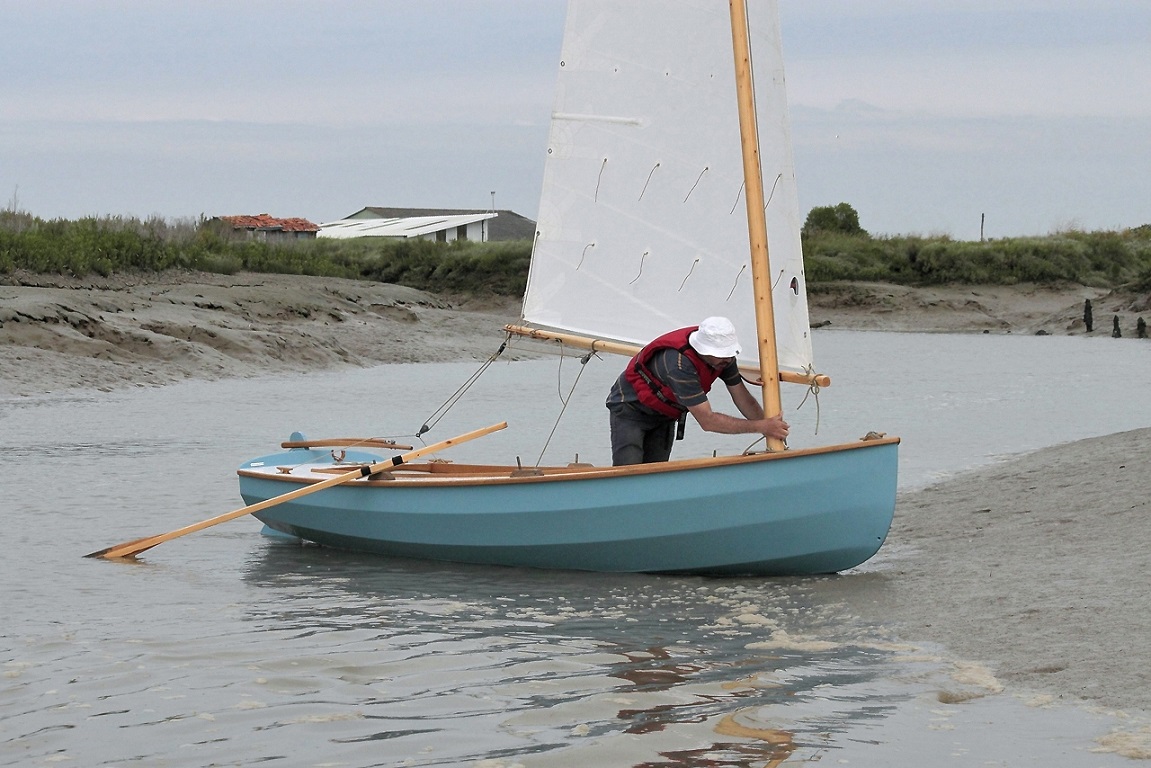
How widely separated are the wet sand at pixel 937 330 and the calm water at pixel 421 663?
42 centimetres

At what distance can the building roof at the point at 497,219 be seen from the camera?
214ft

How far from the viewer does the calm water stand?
16.6 feet

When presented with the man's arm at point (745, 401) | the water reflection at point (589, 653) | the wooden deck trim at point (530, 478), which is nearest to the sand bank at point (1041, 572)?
the water reflection at point (589, 653)

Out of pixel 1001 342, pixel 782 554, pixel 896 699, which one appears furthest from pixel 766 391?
pixel 1001 342

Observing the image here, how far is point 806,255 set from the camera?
44.4m

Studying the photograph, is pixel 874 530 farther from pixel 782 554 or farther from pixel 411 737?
pixel 411 737

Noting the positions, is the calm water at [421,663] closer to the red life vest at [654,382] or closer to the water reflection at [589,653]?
the water reflection at [589,653]

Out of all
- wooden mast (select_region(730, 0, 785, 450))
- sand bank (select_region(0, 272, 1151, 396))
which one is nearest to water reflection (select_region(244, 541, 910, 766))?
wooden mast (select_region(730, 0, 785, 450))

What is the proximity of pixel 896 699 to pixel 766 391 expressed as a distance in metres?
2.72

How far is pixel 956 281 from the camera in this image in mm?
43094

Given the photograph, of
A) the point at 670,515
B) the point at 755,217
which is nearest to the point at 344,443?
the point at 670,515

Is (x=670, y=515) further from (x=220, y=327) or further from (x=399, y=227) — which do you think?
(x=399, y=227)

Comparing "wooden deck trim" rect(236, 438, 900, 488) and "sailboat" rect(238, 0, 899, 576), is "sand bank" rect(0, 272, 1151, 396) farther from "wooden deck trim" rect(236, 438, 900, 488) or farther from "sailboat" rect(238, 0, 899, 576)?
"sailboat" rect(238, 0, 899, 576)

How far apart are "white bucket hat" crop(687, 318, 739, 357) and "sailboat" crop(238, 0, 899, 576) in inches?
8.8
